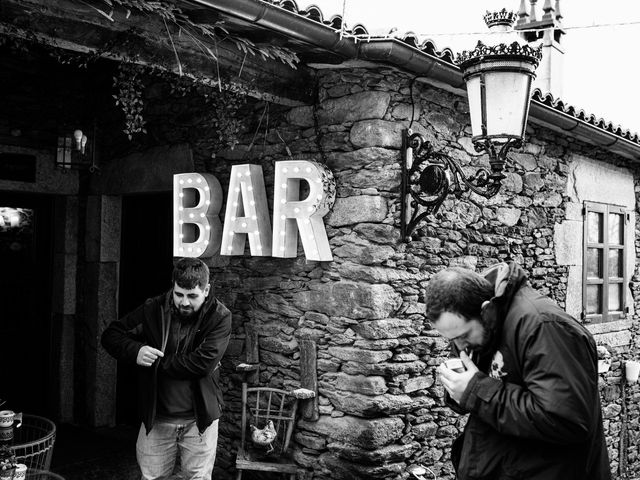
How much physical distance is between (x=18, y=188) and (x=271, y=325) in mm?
3000

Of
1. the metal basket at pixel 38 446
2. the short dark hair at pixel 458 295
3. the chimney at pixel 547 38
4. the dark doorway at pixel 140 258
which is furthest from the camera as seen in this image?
the chimney at pixel 547 38

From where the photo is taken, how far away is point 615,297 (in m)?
7.67

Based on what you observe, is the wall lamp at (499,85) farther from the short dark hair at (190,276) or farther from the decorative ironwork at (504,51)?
the short dark hair at (190,276)

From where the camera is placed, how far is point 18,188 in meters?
6.38

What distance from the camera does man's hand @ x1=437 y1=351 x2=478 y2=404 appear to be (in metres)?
2.48

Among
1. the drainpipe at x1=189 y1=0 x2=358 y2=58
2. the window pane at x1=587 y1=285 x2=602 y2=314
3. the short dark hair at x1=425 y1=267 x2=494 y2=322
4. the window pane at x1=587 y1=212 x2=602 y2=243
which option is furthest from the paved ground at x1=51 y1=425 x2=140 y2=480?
the window pane at x1=587 y1=212 x2=602 y2=243

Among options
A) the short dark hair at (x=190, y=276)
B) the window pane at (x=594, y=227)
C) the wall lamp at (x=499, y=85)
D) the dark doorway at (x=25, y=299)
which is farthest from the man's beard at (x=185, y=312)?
the window pane at (x=594, y=227)

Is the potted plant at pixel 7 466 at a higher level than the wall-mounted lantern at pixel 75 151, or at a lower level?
lower

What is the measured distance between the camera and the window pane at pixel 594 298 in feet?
23.3

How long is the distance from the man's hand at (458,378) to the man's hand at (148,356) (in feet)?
6.46

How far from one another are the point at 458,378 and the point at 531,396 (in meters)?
0.30

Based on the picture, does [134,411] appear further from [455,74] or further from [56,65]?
[455,74]

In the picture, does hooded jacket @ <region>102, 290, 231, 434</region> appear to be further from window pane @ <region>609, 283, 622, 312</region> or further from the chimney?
the chimney

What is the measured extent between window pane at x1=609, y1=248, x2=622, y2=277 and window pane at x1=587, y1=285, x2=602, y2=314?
40 cm
